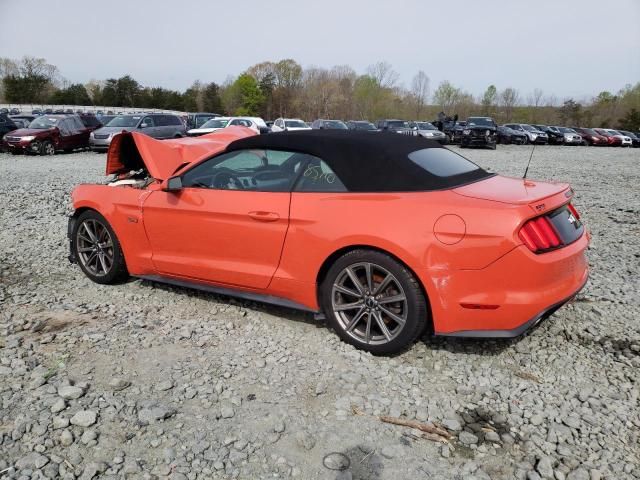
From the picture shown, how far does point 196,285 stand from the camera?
4238mm

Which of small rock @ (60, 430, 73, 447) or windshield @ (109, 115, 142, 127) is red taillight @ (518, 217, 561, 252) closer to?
small rock @ (60, 430, 73, 447)

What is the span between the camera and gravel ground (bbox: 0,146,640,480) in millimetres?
2467

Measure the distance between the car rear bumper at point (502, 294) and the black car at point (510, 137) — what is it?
37.3 m

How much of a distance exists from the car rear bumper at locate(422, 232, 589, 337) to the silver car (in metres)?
19.0

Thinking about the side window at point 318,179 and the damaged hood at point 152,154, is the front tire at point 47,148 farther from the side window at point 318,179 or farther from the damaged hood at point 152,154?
the side window at point 318,179

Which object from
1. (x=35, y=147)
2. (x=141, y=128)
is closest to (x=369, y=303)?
(x=141, y=128)

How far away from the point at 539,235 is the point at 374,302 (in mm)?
1147

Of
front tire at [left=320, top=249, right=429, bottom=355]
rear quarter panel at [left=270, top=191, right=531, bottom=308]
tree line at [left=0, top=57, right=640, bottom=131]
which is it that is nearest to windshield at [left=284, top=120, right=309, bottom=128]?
rear quarter panel at [left=270, top=191, right=531, bottom=308]

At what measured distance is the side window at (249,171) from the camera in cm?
379

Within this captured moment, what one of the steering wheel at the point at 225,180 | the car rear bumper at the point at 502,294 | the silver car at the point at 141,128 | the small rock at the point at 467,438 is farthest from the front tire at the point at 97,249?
the silver car at the point at 141,128

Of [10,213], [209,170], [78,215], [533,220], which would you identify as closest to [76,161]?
[10,213]

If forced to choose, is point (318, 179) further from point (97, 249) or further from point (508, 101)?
point (508, 101)

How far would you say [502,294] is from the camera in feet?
9.98

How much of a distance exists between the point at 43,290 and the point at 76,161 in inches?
563
